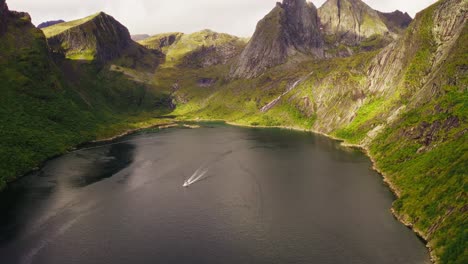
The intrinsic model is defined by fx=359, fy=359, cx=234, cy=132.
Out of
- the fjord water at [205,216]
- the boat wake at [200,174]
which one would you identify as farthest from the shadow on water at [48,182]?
the boat wake at [200,174]

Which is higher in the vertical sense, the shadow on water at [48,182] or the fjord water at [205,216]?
the shadow on water at [48,182]

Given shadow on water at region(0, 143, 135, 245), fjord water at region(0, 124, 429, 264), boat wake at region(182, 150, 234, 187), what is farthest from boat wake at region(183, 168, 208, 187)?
shadow on water at region(0, 143, 135, 245)

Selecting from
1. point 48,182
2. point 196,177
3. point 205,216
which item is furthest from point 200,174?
point 48,182

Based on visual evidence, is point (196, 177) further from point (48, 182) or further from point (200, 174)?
point (48, 182)

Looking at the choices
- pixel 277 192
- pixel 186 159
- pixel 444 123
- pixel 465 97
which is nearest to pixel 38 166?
pixel 186 159

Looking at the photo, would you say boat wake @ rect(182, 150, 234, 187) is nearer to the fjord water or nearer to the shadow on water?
the fjord water

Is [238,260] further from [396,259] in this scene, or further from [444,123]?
[444,123]

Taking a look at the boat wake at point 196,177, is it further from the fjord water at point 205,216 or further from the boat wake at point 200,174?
the fjord water at point 205,216

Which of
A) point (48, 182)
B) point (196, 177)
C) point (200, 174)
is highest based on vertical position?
point (48, 182)

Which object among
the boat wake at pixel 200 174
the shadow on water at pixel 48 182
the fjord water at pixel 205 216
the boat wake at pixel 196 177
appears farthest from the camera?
the boat wake at pixel 200 174
